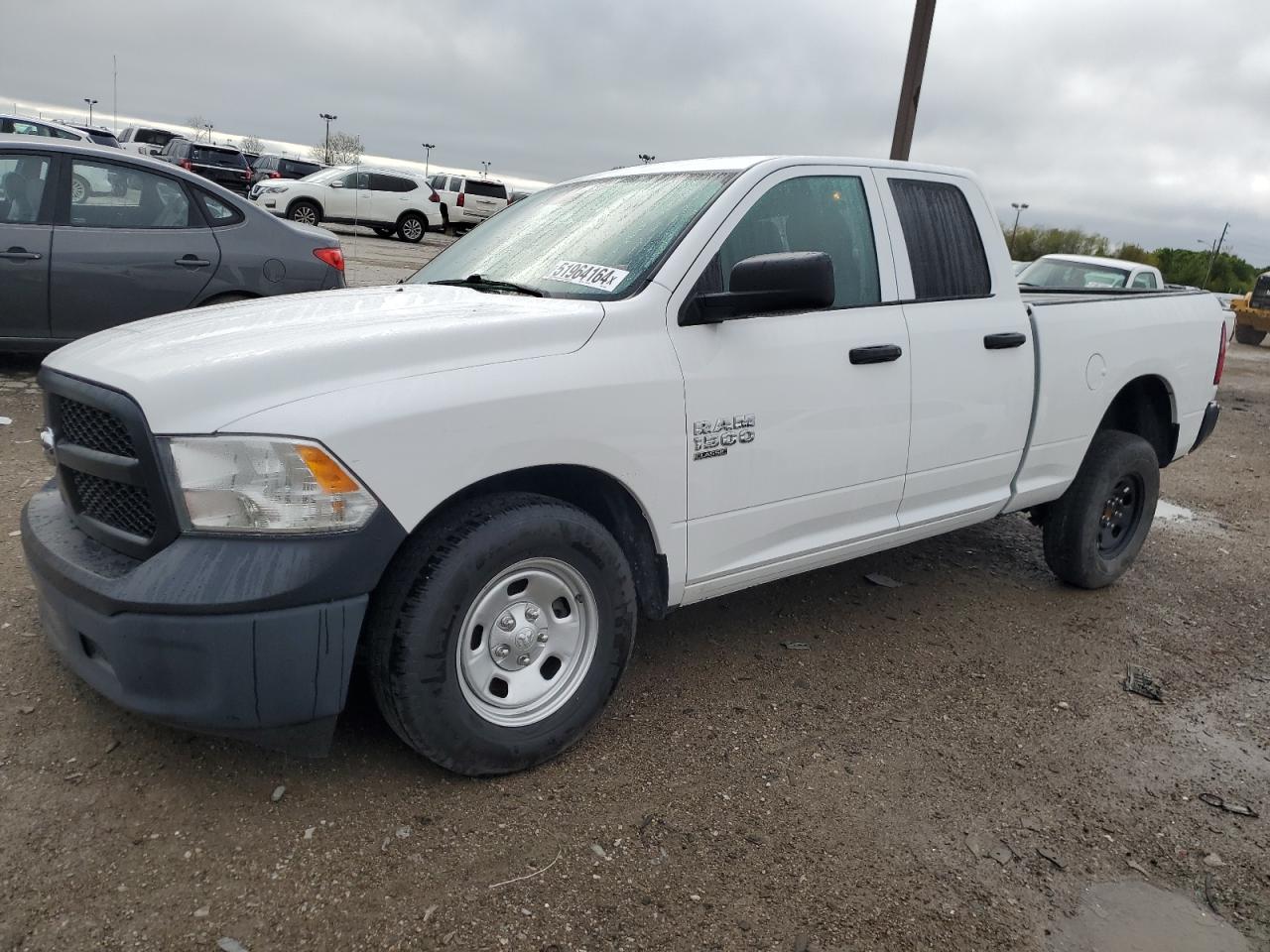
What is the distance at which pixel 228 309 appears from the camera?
3.28 metres

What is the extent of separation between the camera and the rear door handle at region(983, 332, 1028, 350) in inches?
157

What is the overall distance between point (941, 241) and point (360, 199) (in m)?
23.7

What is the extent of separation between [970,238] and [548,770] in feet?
9.14

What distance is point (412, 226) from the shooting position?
2689 cm

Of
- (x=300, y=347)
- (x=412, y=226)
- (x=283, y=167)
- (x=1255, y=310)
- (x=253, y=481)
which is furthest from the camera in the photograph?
(x=283, y=167)

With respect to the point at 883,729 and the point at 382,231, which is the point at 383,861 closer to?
the point at 883,729

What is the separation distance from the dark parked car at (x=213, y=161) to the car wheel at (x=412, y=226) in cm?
513

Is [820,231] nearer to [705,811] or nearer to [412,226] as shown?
[705,811]

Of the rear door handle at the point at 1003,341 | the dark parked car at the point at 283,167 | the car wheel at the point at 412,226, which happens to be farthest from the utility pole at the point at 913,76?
the dark parked car at the point at 283,167

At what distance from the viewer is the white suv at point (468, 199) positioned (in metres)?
31.9

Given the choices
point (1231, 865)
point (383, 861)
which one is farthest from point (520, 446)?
point (1231, 865)

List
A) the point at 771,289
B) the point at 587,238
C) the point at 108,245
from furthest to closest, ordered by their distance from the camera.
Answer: the point at 108,245, the point at 587,238, the point at 771,289

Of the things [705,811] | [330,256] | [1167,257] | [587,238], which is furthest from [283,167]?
[1167,257]

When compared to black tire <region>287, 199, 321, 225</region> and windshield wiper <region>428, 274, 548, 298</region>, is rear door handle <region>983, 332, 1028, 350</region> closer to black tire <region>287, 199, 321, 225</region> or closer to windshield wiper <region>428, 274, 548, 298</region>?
windshield wiper <region>428, 274, 548, 298</region>
